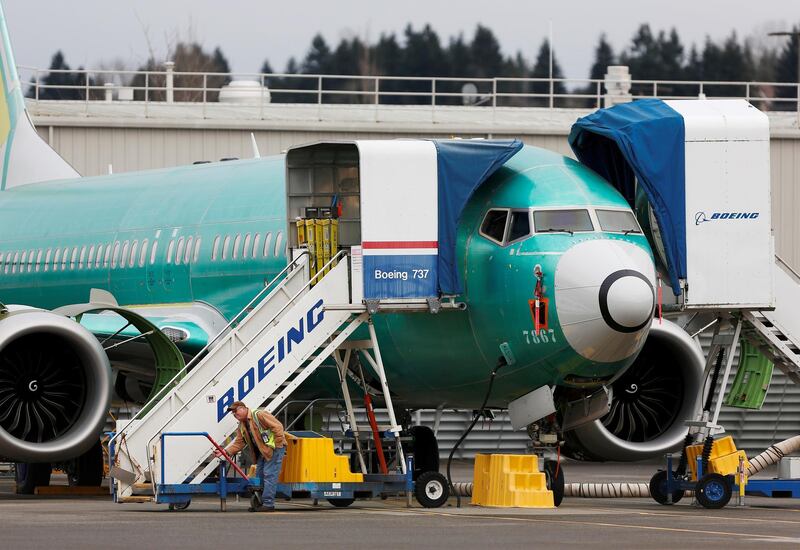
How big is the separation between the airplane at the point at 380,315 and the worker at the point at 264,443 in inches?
76.1

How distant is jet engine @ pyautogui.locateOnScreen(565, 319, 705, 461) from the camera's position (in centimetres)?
2073

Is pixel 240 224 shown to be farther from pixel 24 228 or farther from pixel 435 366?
pixel 24 228

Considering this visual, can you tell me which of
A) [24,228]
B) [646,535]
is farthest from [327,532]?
[24,228]

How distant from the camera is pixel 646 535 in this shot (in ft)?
45.2

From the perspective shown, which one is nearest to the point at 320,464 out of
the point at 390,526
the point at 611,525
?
the point at 390,526

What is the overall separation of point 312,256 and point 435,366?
5.74 feet

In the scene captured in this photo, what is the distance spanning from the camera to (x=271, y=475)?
17031mm

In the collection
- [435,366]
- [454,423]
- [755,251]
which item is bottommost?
[454,423]

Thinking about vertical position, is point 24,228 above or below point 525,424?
above

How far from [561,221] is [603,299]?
105 centimetres

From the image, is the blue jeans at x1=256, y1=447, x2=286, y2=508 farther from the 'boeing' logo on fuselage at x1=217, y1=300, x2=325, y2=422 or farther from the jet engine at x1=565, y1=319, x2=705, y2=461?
the jet engine at x1=565, y1=319, x2=705, y2=461

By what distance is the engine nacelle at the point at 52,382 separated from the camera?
65.0 ft

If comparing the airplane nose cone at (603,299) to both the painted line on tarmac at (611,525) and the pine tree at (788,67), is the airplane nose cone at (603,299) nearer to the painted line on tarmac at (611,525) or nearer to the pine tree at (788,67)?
the painted line on tarmac at (611,525)

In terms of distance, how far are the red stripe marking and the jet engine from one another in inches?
158
